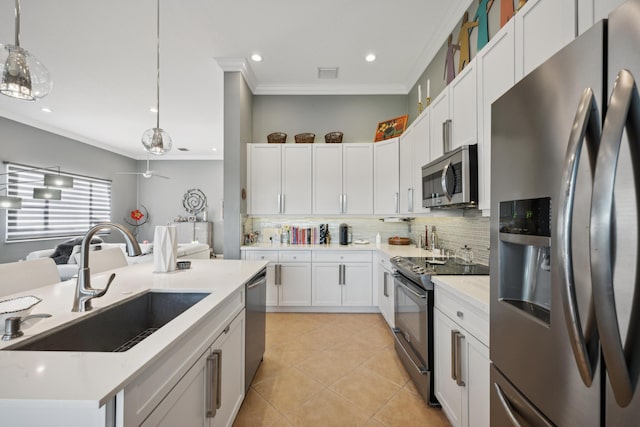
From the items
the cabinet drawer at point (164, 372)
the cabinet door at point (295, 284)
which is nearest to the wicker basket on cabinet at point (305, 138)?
the cabinet door at point (295, 284)

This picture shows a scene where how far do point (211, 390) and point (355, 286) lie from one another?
2.57m

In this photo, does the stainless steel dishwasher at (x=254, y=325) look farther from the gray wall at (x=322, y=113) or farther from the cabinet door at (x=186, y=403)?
the gray wall at (x=322, y=113)

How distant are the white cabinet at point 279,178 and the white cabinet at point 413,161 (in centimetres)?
126

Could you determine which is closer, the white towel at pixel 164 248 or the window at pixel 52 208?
the white towel at pixel 164 248

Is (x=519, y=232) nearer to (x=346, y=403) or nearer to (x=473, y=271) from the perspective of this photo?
(x=473, y=271)

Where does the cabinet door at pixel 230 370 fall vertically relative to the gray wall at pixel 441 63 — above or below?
below

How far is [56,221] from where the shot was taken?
18.8ft


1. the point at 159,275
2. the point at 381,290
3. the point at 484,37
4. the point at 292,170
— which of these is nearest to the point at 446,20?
the point at 484,37

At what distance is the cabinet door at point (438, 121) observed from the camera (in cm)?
226

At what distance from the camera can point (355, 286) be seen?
3.62 m

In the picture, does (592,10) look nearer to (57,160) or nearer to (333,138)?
(333,138)

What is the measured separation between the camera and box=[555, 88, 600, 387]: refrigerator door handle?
2.04 ft

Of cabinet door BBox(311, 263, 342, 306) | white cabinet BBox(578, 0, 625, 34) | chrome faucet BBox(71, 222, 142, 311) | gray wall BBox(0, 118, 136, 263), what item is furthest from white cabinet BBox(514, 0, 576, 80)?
gray wall BBox(0, 118, 136, 263)

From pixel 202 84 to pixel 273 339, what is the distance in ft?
11.6
